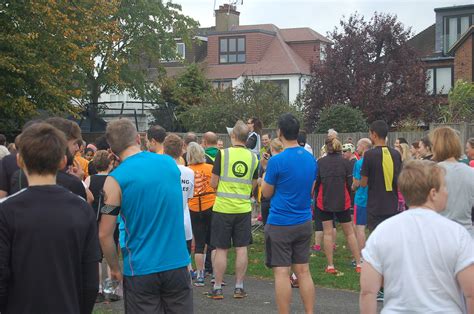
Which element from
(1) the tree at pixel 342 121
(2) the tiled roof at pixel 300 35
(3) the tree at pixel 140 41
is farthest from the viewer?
(2) the tiled roof at pixel 300 35

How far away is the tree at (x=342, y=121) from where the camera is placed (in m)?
27.6

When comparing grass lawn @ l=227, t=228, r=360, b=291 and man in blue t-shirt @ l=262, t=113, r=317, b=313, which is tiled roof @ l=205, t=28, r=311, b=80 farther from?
man in blue t-shirt @ l=262, t=113, r=317, b=313

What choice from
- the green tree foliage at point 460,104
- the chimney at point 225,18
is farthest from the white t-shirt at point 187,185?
the chimney at point 225,18

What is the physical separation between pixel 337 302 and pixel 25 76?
794 inches

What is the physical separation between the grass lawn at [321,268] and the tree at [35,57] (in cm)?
1475

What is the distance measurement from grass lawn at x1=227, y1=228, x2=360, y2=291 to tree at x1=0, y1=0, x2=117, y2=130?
14.7 m

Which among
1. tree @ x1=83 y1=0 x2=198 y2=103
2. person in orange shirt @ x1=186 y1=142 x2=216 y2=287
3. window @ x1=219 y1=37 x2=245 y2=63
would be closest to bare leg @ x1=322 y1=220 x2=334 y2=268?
person in orange shirt @ x1=186 y1=142 x2=216 y2=287

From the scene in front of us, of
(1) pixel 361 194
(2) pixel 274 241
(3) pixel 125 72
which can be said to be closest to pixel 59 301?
(2) pixel 274 241

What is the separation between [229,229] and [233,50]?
49356 millimetres

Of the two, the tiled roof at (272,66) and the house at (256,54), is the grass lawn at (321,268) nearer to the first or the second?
the house at (256,54)

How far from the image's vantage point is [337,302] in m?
9.59

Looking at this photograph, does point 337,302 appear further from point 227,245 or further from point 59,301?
point 59,301

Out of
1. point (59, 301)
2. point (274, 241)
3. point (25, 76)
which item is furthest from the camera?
point (25, 76)

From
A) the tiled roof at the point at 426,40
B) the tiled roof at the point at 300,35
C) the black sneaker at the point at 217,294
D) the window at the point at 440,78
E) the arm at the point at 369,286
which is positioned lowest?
the black sneaker at the point at 217,294
